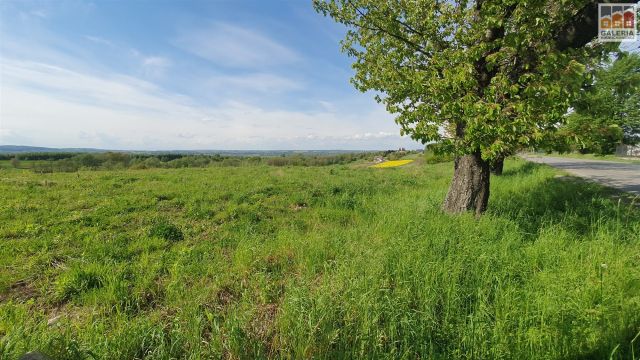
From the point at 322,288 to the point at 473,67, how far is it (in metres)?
4.50

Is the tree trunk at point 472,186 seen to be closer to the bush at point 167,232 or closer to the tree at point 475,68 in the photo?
the tree at point 475,68

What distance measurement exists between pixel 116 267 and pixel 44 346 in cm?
218

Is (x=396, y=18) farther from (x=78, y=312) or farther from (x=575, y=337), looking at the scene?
(x=78, y=312)

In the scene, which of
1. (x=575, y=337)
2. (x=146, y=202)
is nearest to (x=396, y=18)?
(x=575, y=337)

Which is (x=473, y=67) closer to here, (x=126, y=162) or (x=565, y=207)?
(x=565, y=207)

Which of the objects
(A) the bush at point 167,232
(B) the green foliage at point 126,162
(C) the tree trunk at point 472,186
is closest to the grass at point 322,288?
(A) the bush at point 167,232

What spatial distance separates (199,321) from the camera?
9.27ft

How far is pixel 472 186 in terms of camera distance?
6656 mm

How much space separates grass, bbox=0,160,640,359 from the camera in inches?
103

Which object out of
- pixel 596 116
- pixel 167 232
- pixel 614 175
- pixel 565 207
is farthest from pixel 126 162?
pixel 614 175

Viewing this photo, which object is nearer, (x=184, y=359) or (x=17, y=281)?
(x=184, y=359)

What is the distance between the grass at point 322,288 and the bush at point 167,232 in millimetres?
39

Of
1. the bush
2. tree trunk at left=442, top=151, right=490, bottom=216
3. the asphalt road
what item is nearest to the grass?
the bush

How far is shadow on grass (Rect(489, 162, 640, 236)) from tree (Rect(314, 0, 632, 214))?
3.72ft
